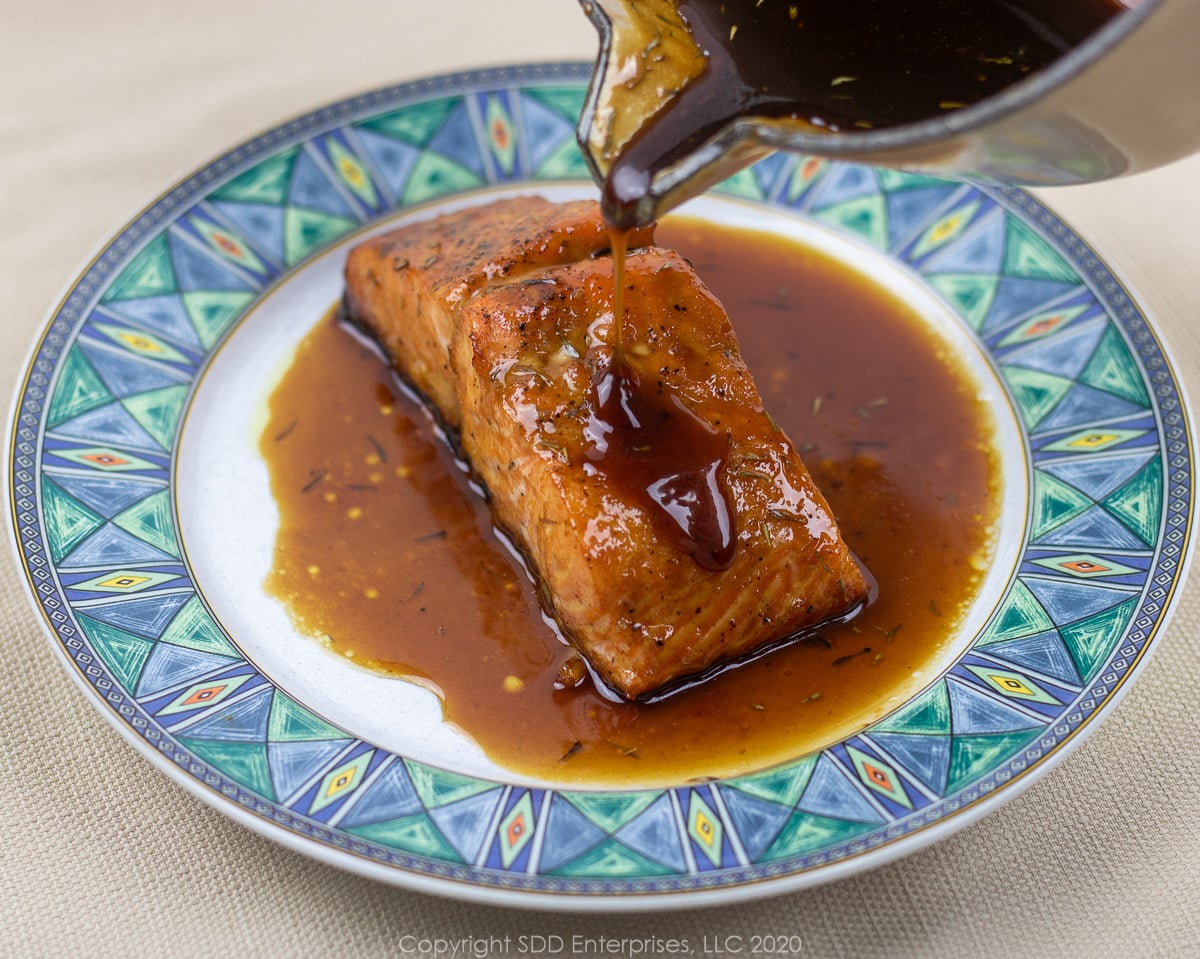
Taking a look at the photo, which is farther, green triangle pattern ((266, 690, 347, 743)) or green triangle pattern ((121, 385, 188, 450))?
green triangle pattern ((121, 385, 188, 450))

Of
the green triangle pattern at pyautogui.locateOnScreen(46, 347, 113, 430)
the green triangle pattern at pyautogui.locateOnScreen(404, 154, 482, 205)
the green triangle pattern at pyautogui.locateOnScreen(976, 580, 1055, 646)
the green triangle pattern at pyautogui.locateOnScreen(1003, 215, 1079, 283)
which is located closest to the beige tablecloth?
the green triangle pattern at pyautogui.locateOnScreen(976, 580, 1055, 646)

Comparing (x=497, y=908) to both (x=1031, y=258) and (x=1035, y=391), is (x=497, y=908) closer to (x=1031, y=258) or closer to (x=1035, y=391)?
(x=1035, y=391)

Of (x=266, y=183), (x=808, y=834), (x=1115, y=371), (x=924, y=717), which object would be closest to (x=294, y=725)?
(x=808, y=834)

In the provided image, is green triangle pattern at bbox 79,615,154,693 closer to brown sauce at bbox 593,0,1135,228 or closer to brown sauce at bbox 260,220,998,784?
brown sauce at bbox 260,220,998,784

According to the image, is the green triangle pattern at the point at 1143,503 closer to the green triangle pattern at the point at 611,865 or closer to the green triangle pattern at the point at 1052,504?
the green triangle pattern at the point at 1052,504

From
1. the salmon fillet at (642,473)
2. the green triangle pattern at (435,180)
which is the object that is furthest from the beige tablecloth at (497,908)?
the green triangle pattern at (435,180)

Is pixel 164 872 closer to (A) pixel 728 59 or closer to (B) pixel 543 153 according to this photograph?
(A) pixel 728 59
